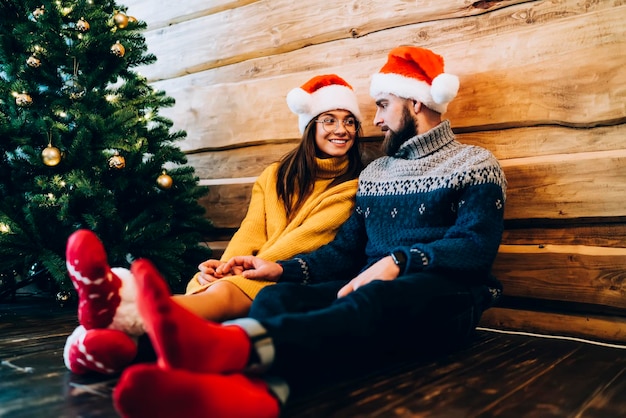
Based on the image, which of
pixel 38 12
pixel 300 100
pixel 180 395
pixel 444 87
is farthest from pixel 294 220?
pixel 38 12

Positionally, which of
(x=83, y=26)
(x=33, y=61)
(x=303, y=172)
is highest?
(x=83, y=26)

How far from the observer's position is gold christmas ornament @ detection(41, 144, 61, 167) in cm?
218

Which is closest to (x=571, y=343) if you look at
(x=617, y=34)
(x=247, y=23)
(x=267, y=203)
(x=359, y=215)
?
(x=359, y=215)

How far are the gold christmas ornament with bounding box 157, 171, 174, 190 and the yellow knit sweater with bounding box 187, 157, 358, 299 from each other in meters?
0.41

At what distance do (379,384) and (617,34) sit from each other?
1.40 m

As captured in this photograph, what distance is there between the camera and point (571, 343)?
1.84 m

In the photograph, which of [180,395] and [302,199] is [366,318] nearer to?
[180,395]

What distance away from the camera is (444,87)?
186 centimetres

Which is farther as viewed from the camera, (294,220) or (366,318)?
(294,220)

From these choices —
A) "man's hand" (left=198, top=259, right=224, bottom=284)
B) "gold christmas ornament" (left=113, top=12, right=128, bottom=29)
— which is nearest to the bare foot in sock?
"man's hand" (left=198, top=259, right=224, bottom=284)

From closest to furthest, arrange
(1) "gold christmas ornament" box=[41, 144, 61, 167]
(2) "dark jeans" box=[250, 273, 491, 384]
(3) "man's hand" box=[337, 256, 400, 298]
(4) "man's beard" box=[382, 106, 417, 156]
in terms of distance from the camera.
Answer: (2) "dark jeans" box=[250, 273, 491, 384], (3) "man's hand" box=[337, 256, 400, 298], (4) "man's beard" box=[382, 106, 417, 156], (1) "gold christmas ornament" box=[41, 144, 61, 167]

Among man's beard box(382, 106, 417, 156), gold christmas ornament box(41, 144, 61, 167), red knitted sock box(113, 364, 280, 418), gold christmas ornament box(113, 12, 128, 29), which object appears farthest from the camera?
gold christmas ornament box(113, 12, 128, 29)

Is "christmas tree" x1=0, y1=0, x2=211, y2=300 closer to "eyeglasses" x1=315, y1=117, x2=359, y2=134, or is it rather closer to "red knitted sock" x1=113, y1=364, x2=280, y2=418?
"eyeglasses" x1=315, y1=117, x2=359, y2=134

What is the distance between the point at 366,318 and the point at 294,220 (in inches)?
35.8
